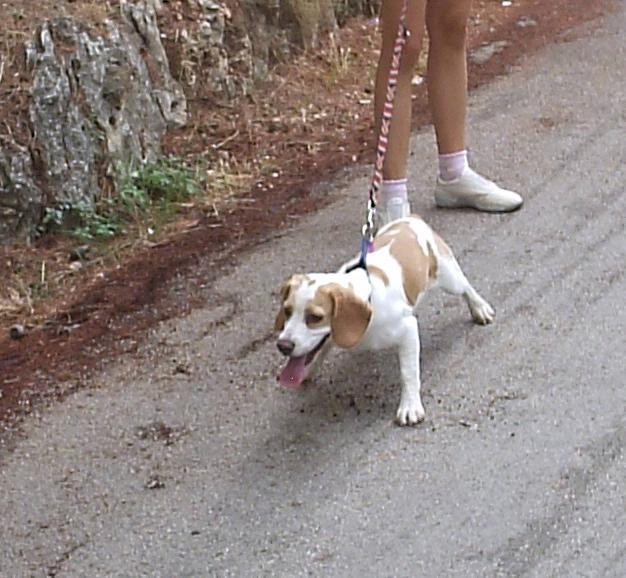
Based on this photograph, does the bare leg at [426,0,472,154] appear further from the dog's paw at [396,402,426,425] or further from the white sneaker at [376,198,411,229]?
the dog's paw at [396,402,426,425]

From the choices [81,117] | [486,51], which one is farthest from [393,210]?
[486,51]

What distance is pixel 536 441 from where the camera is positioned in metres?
3.71

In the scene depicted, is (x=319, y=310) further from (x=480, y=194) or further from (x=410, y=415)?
(x=480, y=194)

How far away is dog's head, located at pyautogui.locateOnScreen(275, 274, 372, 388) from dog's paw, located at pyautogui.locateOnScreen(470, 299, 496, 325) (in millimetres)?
739

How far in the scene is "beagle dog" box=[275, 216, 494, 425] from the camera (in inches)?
143

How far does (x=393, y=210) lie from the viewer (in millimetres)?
4805

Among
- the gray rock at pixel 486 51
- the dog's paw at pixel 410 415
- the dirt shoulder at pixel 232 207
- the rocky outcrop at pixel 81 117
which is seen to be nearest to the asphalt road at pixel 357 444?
the dog's paw at pixel 410 415

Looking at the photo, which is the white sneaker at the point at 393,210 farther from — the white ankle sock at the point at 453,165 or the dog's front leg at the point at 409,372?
the dog's front leg at the point at 409,372

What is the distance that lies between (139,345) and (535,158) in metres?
2.06

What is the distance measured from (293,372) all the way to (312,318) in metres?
0.19

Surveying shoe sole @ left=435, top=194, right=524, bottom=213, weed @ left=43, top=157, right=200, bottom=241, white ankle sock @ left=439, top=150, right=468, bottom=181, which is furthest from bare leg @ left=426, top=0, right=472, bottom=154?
weed @ left=43, top=157, right=200, bottom=241

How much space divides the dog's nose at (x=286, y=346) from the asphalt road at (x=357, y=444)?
0.30 meters

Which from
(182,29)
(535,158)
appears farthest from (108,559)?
(182,29)

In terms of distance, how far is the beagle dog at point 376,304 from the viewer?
364 cm
